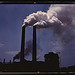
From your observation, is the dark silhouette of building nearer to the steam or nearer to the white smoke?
the steam

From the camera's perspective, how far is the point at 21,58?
7.18 feet

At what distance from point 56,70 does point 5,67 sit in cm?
95

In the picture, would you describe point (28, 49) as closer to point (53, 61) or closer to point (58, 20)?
point (53, 61)

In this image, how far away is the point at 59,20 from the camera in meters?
2.26

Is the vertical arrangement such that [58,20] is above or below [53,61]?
above

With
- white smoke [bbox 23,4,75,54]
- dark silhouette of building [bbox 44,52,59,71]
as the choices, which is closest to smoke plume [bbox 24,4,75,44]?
white smoke [bbox 23,4,75,54]

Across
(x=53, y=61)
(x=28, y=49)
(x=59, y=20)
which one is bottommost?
(x=53, y=61)

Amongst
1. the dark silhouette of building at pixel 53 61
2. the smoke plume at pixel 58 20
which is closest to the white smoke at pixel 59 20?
the smoke plume at pixel 58 20

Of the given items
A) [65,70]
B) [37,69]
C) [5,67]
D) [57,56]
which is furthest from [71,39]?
[5,67]

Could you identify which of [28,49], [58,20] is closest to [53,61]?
[28,49]

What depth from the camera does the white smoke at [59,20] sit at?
221cm

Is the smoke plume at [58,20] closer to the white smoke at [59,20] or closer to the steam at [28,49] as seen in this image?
the white smoke at [59,20]

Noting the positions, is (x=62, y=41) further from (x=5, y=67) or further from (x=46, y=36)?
(x=5, y=67)

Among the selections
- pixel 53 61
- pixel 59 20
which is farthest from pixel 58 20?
pixel 53 61
